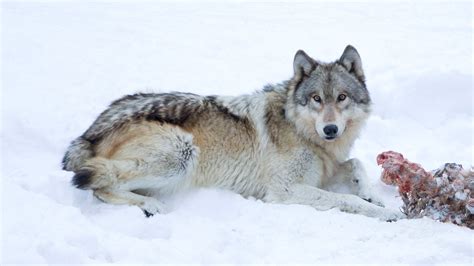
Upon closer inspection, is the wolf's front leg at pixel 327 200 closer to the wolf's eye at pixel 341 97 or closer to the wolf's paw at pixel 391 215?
the wolf's paw at pixel 391 215

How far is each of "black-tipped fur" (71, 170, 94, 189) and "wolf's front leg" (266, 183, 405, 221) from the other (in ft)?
5.07

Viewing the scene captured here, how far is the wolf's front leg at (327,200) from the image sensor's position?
451 centimetres

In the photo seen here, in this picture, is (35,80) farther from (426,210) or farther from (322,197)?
(426,210)

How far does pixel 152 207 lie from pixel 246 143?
1151 millimetres

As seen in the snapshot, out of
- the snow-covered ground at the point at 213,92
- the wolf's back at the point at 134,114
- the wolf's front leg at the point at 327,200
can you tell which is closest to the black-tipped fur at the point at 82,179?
the snow-covered ground at the point at 213,92

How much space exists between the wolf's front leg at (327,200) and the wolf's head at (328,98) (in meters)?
0.50

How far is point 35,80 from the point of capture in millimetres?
7477

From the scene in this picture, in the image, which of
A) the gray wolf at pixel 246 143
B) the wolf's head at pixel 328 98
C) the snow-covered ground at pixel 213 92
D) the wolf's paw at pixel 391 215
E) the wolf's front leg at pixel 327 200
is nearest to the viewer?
the snow-covered ground at pixel 213 92

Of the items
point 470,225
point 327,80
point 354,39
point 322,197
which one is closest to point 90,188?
point 322,197

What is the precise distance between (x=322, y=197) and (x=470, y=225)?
1.25 meters

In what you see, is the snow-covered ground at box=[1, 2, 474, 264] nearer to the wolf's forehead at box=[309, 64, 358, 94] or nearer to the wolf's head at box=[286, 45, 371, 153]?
the wolf's head at box=[286, 45, 371, 153]

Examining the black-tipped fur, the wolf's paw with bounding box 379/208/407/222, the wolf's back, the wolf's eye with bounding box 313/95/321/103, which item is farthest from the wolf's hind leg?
the wolf's paw with bounding box 379/208/407/222

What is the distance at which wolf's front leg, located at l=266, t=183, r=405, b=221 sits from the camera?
4.51m

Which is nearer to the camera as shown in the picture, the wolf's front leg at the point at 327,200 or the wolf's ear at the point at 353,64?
the wolf's front leg at the point at 327,200
